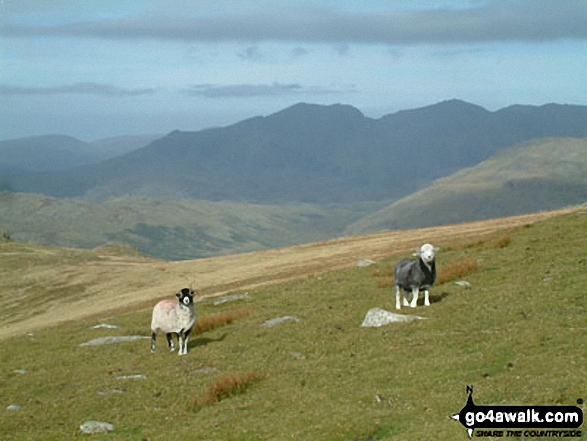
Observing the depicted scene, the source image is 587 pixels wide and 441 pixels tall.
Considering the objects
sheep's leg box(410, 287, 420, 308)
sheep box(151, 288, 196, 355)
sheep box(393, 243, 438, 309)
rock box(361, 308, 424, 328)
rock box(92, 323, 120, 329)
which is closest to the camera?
rock box(361, 308, 424, 328)

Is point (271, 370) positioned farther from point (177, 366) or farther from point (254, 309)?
point (254, 309)

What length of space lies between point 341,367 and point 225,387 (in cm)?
383

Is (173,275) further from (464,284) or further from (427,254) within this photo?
(427,254)

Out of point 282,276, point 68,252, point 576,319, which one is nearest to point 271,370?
point 576,319

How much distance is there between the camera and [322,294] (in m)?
38.4

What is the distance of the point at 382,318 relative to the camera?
2780 centimetres

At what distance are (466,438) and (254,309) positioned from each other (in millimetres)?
24609

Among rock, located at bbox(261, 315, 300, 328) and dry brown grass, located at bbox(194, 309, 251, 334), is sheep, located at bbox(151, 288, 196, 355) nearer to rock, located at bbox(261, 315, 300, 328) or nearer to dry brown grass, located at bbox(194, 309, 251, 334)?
dry brown grass, located at bbox(194, 309, 251, 334)

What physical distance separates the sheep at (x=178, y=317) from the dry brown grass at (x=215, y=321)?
3440 millimetres

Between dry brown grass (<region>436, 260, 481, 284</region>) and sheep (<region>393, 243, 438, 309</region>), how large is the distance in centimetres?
613

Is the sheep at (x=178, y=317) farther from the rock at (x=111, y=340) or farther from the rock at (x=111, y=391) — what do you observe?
the rock at (x=111, y=391)

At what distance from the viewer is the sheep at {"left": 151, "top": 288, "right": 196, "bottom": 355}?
96.9 feet

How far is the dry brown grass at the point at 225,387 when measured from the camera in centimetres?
2155

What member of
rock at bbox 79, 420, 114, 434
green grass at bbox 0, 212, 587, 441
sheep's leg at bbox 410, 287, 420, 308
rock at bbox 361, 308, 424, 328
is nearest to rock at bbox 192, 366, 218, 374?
green grass at bbox 0, 212, 587, 441
